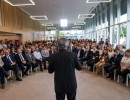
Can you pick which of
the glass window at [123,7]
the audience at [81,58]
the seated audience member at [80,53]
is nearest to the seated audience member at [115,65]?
the audience at [81,58]

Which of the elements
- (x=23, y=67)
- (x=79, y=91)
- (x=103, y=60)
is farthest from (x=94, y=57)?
(x=79, y=91)

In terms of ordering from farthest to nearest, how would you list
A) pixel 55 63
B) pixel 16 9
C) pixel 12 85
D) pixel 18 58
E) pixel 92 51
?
pixel 16 9, pixel 92 51, pixel 18 58, pixel 12 85, pixel 55 63

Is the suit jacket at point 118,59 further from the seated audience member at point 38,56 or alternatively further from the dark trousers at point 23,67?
the seated audience member at point 38,56

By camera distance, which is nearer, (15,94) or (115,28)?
(15,94)

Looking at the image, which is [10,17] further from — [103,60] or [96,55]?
[103,60]

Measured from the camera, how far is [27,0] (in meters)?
10.2

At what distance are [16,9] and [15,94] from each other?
977 cm

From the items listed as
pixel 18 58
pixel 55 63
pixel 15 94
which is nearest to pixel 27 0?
pixel 18 58

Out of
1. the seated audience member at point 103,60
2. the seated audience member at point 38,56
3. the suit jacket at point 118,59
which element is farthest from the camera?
the seated audience member at point 38,56

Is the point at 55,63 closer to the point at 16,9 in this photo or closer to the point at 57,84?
the point at 57,84

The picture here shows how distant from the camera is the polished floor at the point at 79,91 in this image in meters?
4.53

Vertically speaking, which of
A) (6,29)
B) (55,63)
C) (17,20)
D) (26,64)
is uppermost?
(17,20)

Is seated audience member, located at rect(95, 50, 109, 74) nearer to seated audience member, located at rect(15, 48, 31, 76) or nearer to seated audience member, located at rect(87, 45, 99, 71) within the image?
seated audience member, located at rect(87, 45, 99, 71)

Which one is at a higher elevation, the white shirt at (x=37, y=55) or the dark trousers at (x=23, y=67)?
the white shirt at (x=37, y=55)
